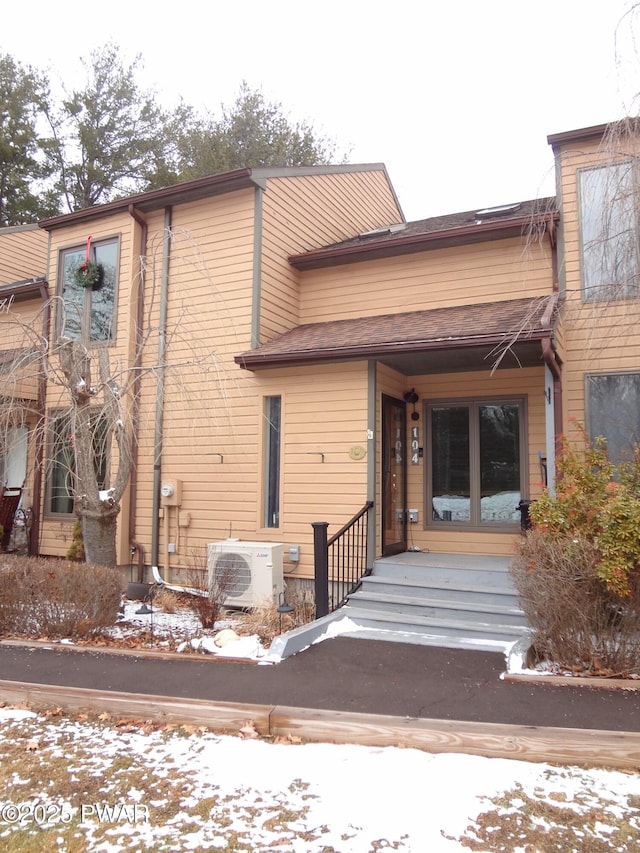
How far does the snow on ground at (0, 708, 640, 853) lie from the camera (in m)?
2.67

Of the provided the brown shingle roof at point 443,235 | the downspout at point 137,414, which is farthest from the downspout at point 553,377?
the downspout at point 137,414

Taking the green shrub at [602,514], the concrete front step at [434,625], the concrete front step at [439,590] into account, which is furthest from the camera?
the concrete front step at [439,590]

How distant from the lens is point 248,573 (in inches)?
296

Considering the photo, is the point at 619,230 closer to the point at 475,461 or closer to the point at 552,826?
the point at 475,461

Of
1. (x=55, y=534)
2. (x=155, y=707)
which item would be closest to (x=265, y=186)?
(x=55, y=534)

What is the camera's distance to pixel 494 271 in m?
8.52

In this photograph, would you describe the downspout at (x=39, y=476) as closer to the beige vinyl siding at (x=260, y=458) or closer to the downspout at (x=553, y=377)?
the beige vinyl siding at (x=260, y=458)

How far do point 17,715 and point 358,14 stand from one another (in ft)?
28.5

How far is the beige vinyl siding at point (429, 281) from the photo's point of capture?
831 cm

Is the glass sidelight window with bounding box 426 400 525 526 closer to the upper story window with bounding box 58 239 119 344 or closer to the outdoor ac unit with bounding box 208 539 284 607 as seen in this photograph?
the outdoor ac unit with bounding box 208 539 284 607

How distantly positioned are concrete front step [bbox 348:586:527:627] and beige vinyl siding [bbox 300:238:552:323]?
4279mm

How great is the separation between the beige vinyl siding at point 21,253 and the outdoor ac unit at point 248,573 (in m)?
10.2

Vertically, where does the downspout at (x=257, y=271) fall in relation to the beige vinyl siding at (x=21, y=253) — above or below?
below

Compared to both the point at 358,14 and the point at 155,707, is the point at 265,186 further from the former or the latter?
the point at 155,707
